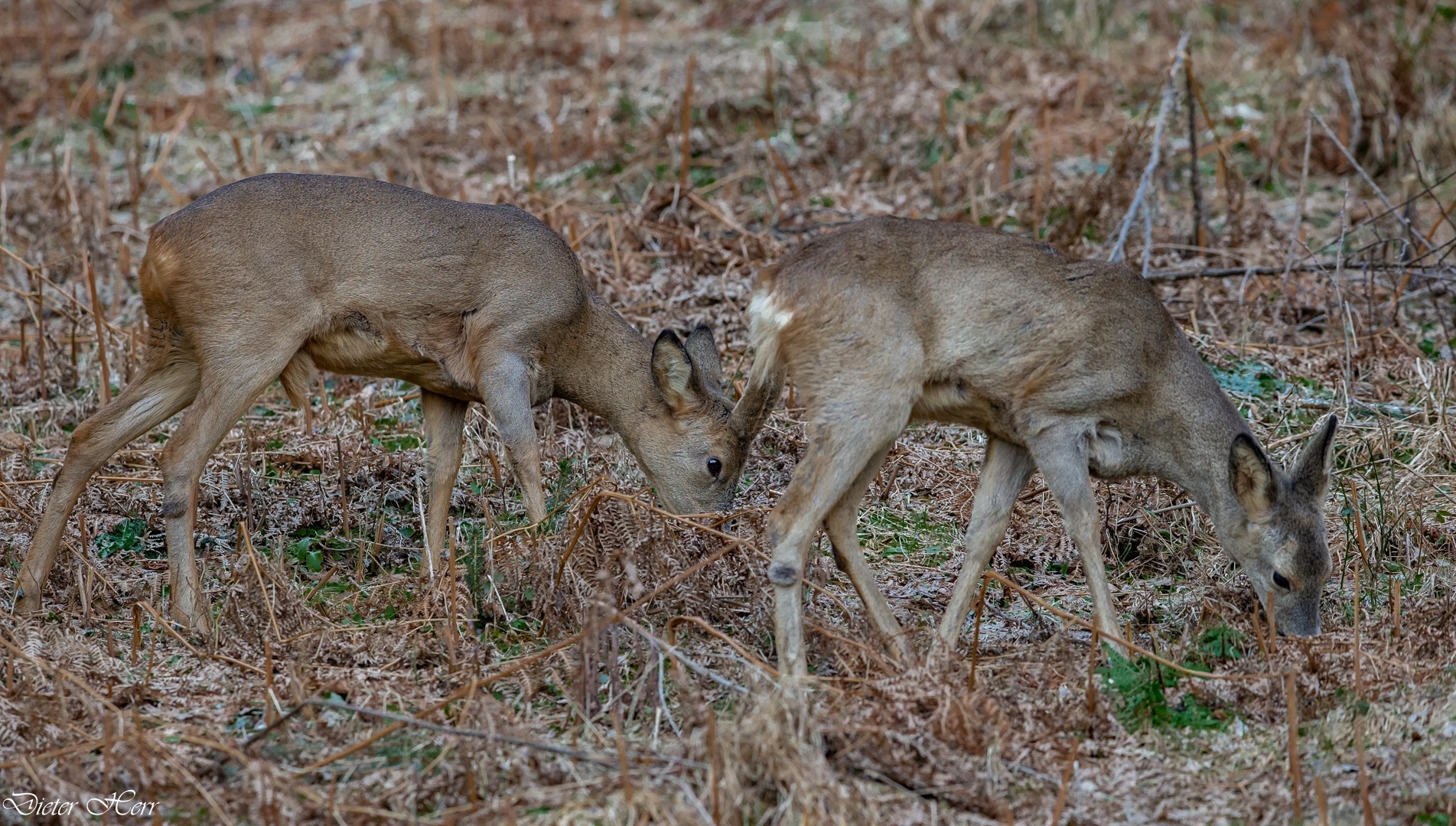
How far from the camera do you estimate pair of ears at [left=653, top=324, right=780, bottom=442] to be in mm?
6879

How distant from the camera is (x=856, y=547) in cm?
593

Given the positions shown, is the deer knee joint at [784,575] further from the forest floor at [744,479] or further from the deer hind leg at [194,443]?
the deer hind leg at [194,443]

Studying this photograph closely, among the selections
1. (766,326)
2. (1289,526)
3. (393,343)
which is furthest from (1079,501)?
(393,343)

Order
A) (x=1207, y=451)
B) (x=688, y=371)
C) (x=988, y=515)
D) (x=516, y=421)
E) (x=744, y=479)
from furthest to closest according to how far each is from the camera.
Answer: (x=744, y=479)
(x=688, y=371)
(x=516, y=421)
(x=988, y=515)
(x=1207, y=451)

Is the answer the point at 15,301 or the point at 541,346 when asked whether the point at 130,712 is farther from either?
the point at 15,301

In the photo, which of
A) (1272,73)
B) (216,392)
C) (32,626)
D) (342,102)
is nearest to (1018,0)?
(1272,73)

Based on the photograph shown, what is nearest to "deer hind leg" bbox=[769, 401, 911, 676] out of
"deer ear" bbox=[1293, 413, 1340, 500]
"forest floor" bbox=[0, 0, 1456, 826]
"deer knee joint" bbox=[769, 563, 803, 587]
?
"deer knee joint" bbox=[769, 563, 803, 587]

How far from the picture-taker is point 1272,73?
12164mm

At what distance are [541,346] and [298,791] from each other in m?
2.94

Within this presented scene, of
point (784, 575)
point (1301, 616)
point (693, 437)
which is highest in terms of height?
point (784, 575)

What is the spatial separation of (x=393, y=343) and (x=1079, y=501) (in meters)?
3.14
